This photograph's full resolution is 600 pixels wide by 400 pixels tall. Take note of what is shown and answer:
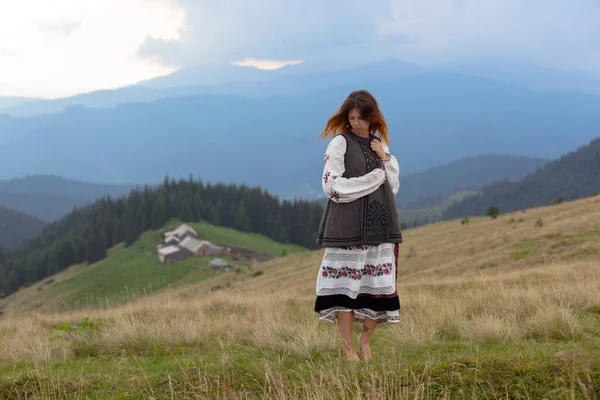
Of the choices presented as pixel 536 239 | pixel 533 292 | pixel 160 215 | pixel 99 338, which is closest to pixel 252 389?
pixel 99 338

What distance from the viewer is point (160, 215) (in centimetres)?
11575

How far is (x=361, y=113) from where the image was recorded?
214 inches

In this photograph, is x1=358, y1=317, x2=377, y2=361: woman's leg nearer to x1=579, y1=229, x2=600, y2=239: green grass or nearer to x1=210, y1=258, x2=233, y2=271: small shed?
x1=579, y1=229, x2=600, y2=239: green grass

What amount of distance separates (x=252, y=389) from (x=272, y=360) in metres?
1.45

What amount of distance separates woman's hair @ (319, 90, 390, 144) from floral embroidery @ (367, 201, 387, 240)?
2.82 ft

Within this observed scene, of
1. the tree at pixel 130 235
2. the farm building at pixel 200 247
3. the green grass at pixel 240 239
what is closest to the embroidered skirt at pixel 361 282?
the farm building at pixel 200 247

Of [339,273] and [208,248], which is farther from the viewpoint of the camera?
[208,248]

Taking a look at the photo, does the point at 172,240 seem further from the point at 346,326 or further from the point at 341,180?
the point at 341,180

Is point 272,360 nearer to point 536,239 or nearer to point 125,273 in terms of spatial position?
point 536,239

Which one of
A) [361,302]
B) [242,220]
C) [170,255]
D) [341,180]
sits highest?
[341,180]

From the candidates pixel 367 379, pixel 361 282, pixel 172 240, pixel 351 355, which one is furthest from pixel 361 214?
pixel 172 240

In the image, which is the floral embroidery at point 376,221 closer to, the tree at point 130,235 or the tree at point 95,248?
the tree at point 95,248

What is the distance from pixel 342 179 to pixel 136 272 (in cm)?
8689

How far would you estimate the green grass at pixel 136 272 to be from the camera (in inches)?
3108
